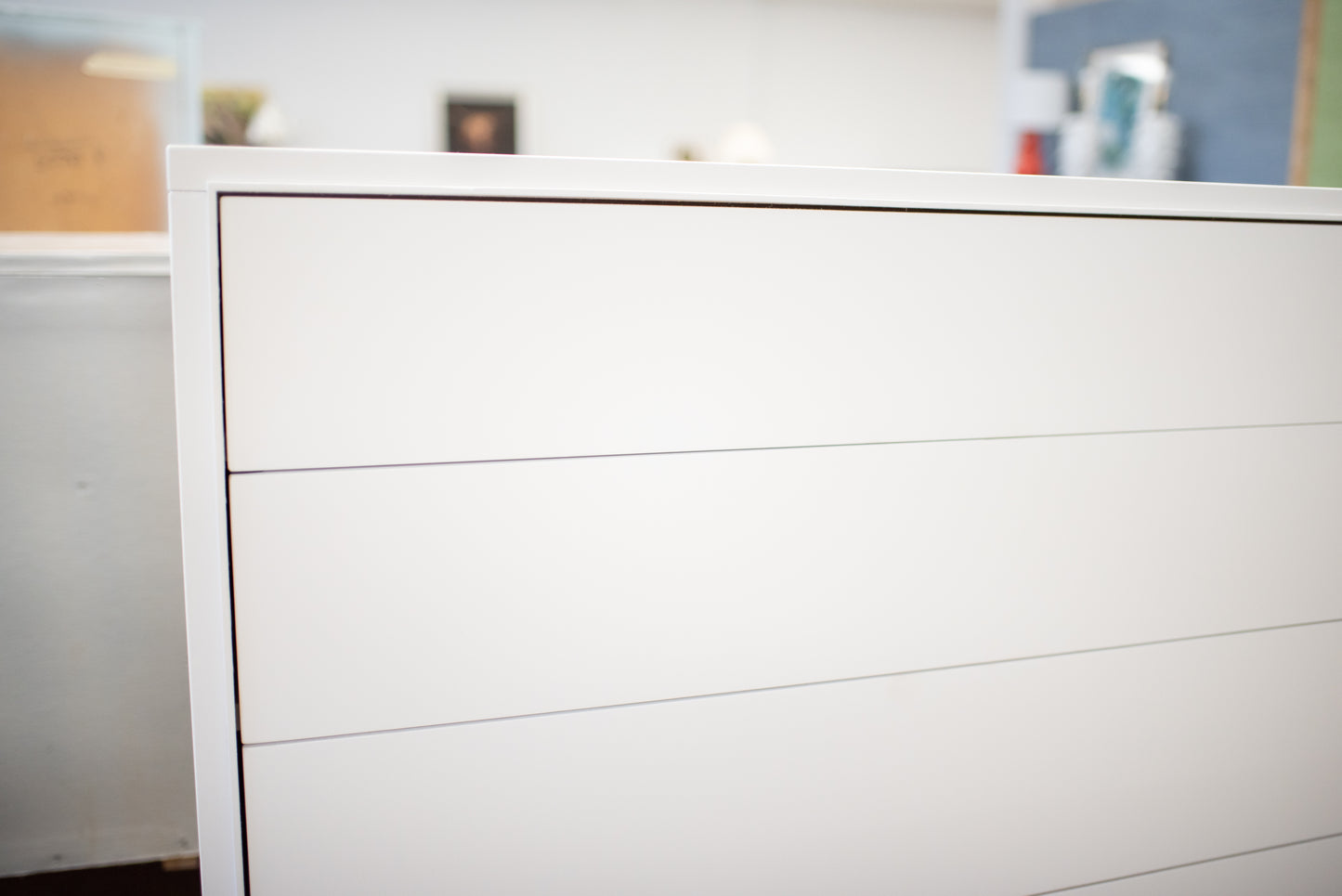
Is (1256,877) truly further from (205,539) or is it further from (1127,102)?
(1127,102)

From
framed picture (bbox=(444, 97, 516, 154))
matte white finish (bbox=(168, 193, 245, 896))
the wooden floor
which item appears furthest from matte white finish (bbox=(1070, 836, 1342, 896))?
framed picture (bbox=(444, 97, 516, 154))

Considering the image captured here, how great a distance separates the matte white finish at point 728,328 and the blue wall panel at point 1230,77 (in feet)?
4.58

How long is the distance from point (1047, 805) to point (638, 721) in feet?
1.56

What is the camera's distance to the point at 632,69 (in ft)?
15.4

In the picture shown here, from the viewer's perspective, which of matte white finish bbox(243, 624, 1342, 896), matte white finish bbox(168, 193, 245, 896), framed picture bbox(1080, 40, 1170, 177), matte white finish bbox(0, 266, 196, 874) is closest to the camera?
matte white finish bbox(168, 193, 245, 896)

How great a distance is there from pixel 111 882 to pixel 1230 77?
2.75 meters

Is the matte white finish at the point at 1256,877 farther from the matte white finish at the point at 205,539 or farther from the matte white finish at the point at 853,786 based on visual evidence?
the matte white finish at the point at 205,539

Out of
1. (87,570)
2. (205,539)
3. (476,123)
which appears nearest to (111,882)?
(87,570)

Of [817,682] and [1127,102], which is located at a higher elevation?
[1127,102]

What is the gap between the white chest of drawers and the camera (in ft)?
2.19

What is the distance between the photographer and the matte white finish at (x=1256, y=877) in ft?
3.07

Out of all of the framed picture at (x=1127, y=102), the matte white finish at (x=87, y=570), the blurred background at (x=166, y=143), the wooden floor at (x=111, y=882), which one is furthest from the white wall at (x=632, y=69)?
the wooden floor at (x=111, y=882)

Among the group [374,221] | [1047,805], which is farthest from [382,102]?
[1047,805]

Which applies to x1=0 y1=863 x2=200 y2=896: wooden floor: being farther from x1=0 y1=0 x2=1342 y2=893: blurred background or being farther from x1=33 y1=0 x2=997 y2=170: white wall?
x1=33 y1=0 x2=997 y2=170: white wall
